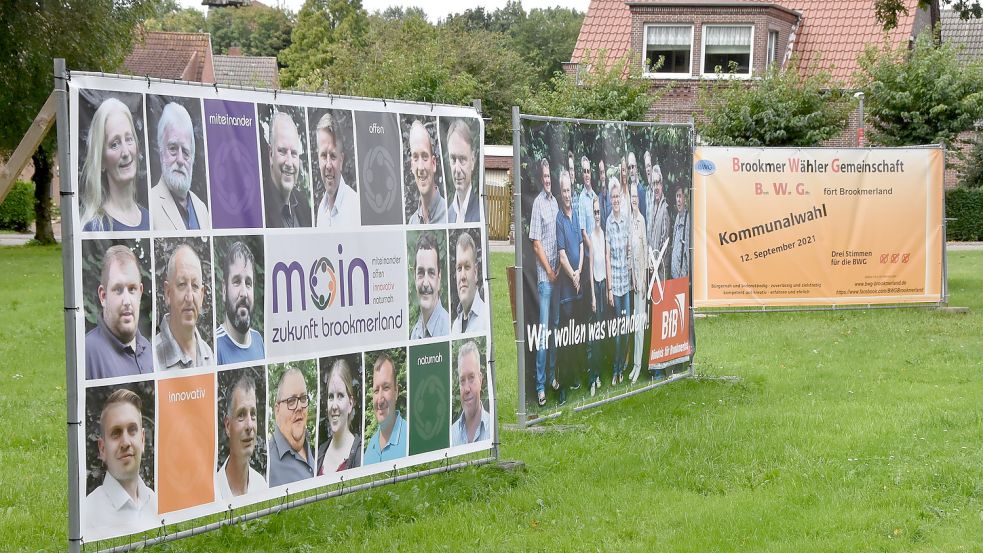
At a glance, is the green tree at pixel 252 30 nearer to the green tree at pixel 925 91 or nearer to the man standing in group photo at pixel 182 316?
the green tree at pixel 925 91

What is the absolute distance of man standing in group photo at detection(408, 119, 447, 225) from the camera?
7.03m

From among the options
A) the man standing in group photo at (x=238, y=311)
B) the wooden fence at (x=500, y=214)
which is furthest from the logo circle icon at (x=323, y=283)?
the wooden fence at (x=500, y=214)

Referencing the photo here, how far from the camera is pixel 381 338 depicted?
6.78 meters

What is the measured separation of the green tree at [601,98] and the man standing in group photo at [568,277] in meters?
20.4

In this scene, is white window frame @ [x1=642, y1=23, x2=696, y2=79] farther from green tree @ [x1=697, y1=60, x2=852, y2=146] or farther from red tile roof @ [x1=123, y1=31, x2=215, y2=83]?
red tile roof @ [x1=123, y1=31, x2=215, y2=83]

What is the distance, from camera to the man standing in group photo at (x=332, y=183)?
6320 millimetres

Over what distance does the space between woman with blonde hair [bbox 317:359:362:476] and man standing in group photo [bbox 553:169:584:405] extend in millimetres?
2522

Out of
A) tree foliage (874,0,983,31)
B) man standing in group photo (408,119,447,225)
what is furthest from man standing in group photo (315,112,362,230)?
tree foliage (874,0,983,31)

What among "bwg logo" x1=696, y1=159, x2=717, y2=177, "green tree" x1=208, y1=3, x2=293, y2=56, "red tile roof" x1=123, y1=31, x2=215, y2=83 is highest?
"green tree" x1=208, y1=3, x2=293, y2=56

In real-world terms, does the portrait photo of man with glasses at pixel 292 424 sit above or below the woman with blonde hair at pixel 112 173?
below

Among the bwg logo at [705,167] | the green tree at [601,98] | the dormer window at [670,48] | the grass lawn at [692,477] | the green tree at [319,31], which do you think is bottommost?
the grass lawn at [692,477]

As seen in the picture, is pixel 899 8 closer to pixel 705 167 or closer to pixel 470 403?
pixel 705 167

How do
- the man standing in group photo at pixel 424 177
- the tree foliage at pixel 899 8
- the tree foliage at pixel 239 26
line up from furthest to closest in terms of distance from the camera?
the tree foliage at pixel 239 26 → the tree foliage at pixel 899 8 → the man standing in group photo at pixel 424 177

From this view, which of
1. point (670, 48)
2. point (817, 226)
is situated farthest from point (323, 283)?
point (670, 48)
